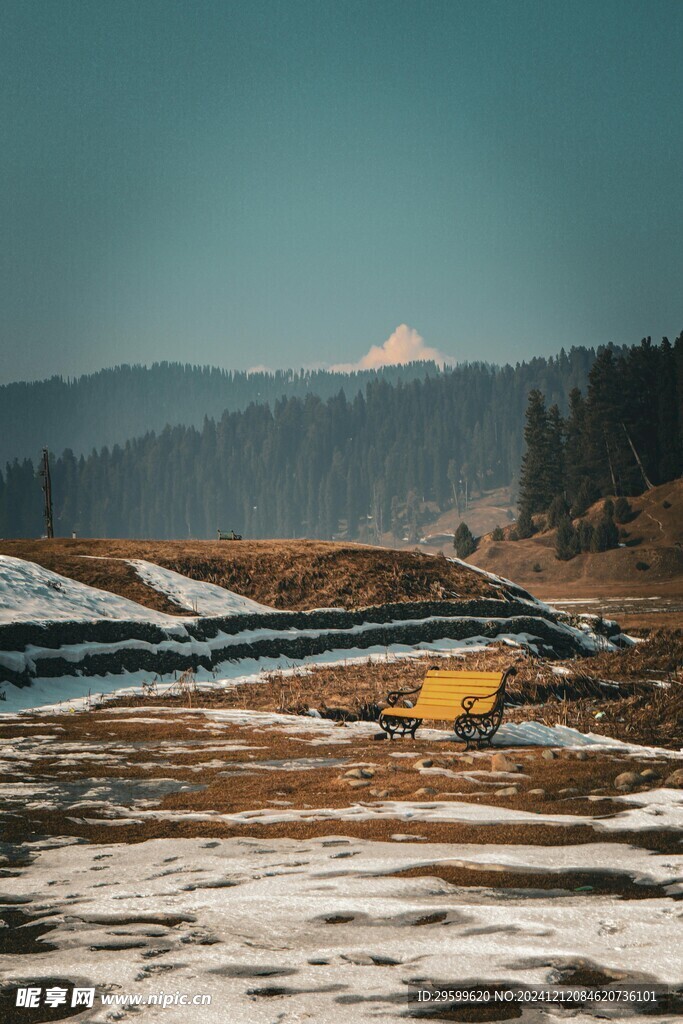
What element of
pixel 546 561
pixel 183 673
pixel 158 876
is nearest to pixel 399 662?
pixel 183 673

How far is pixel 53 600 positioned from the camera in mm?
25562

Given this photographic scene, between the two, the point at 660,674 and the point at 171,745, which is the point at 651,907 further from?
the point at 660,674

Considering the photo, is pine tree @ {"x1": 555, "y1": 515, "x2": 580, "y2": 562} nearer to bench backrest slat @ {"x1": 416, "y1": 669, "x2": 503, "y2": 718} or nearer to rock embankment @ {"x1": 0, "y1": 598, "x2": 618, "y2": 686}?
rock embankment @ {"x1": 0, "y1": 598, "x2": 618, "y2": 686}

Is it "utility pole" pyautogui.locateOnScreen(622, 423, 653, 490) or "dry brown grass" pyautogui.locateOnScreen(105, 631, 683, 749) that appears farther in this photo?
"utility pole" pyautogui.locateOnScreen(622, 423, 653, 490)

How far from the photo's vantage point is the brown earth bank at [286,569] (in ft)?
109

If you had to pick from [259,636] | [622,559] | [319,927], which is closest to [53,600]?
[259,636]

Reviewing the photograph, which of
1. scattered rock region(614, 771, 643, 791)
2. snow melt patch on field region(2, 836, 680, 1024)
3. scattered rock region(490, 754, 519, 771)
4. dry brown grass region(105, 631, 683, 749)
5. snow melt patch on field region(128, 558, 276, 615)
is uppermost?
snow melt patch on field region(128, 558, 276, 615)

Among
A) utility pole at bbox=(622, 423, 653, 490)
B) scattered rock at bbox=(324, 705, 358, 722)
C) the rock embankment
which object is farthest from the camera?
utility pole at bbox=(622, 423, 653, 490)

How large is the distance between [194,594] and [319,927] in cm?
2580

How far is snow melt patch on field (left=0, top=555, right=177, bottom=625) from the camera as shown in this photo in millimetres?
23734

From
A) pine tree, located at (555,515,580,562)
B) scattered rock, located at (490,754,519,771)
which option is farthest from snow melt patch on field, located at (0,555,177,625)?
pine tree, located at (555,515,580,562)

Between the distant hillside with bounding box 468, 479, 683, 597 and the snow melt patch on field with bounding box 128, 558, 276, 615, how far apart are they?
142ft

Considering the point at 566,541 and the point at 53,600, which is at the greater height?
the point at 566,541

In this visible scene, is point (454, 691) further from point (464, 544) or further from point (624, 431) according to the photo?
point (464, 544)
